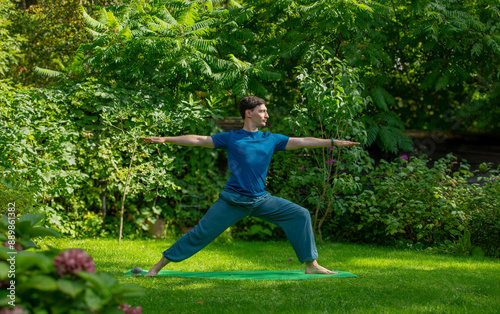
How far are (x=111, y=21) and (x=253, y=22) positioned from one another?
8.99ft

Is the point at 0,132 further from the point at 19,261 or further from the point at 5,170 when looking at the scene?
the point at 19,261

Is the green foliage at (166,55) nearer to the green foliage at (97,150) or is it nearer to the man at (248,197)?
the green foliage at (97,150)

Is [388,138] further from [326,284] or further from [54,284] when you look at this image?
[54,284]

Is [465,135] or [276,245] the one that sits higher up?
[465,135]

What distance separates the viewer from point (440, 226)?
7730 millimetres

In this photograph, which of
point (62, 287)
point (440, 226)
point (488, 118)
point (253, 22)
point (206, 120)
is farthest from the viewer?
point (488, 118)

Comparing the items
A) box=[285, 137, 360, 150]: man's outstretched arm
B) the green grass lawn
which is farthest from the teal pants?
box=[285, 137, 360, 150]: man's outstretched arm

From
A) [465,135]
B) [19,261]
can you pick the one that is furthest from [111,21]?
[465,135]

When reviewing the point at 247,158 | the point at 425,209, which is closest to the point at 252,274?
the point at 247,158

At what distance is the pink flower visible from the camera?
2109 millimetres

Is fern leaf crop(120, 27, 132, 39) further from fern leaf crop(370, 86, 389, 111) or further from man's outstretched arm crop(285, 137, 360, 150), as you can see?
fern leaf crop(370, 86, 389, 111)

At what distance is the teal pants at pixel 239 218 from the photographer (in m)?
5.29

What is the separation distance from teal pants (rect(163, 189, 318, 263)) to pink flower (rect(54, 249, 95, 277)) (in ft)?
10.3

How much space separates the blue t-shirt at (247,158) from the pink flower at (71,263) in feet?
10.6
